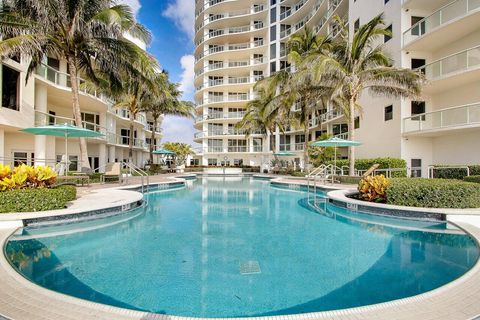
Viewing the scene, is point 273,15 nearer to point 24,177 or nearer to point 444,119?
point 444,119

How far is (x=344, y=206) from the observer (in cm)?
998

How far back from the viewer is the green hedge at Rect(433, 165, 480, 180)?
1417 centimetres

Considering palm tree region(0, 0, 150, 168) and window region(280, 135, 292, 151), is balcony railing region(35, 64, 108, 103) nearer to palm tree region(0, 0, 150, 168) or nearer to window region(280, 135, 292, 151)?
palm tree region(0, 0, 150, 168)

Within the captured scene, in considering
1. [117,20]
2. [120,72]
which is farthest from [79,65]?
[117,20]

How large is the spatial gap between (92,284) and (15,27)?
577 inches

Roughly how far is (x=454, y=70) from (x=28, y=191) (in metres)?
22.0

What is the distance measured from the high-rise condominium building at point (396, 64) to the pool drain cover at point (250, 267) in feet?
53.4

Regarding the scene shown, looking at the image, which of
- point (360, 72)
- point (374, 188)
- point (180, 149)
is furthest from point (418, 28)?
point (180, 149)

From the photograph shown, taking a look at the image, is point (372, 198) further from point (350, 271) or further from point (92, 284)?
point (92, 284)

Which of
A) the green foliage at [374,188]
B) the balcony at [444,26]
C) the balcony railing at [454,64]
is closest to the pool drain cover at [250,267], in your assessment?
the green foliage at [374,188]

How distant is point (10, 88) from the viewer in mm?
14508

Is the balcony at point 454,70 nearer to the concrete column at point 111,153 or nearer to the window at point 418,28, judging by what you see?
the window at point 418,28

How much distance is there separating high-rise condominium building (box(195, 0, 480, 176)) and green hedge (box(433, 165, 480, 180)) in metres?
1.77

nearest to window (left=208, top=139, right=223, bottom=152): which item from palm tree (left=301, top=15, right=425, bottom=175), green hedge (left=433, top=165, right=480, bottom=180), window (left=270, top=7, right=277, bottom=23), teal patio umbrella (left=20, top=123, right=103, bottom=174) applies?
window (left=270, top=7, right=277, bottom=23)
